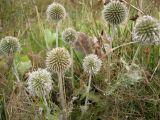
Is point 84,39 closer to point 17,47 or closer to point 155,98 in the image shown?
point 17,47

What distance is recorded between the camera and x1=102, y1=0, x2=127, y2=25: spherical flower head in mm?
2834

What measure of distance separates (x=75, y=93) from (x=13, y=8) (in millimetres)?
2815

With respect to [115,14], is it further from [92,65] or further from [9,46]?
[9,46]

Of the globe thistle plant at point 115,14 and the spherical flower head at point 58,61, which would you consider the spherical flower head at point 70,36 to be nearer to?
the globe thistle plant at point 115,14

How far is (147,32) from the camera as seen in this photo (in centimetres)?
250

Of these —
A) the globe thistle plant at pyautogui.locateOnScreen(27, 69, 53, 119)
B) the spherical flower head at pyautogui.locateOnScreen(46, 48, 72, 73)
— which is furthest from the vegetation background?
the spherical flower head at pyautogui.locateOnScreen(46, 48, 72, 73)

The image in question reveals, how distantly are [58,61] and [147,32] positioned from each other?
62 centimetres

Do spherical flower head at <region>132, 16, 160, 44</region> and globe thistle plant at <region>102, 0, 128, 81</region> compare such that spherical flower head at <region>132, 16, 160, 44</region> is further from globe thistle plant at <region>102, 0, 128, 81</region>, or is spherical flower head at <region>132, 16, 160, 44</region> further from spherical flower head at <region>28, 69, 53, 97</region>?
spherical flower head at <region>28, 69, 53, 97</region>

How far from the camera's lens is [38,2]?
21.2 ft

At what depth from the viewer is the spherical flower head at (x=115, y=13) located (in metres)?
2.83

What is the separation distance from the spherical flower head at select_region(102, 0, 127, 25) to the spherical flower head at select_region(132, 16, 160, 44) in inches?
11.7

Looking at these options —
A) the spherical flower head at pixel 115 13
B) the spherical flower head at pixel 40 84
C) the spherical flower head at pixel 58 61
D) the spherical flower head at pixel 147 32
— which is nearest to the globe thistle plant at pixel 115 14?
the spherical flower head at pixel 115 13

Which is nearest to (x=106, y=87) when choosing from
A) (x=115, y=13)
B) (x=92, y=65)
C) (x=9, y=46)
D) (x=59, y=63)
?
(x=92, y=65)

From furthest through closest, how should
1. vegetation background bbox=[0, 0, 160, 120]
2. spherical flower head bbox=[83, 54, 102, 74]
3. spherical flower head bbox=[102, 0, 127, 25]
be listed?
spherical flower head bbox=[102, 0, 127, 25] < spherical flower head bbox=[83, 54, 102, 74] < vegetation background bbox=[0, 0, 160, 120]
